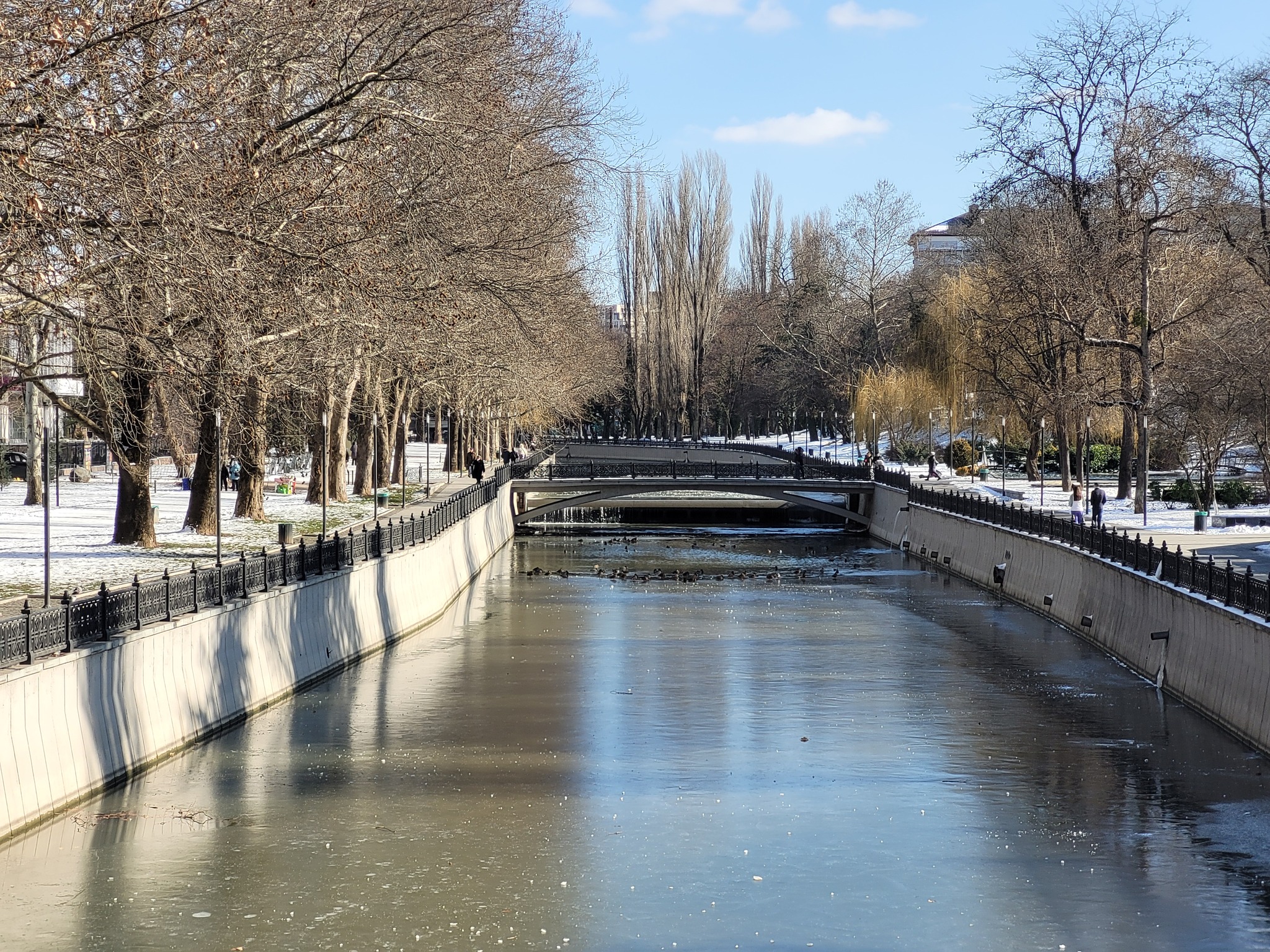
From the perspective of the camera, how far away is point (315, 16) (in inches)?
923

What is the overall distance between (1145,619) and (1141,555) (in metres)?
1.24

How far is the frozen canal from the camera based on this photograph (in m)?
Answer: 15.2

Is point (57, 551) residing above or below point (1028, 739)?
above

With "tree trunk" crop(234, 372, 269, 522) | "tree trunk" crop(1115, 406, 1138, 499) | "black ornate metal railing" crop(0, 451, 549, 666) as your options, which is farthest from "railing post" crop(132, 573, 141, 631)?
"tree trunk" crop(1115, 406, 1138, 499)

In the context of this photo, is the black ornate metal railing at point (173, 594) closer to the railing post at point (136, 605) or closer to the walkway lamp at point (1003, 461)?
the railing post at point (136, 605)

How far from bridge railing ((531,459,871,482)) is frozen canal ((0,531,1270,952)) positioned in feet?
120

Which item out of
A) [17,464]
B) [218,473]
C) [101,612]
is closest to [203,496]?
[218,473]

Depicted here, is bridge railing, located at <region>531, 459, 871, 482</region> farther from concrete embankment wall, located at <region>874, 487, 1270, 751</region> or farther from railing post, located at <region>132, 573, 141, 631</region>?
railing post, located at <region>132, 573, 141, 631</region>

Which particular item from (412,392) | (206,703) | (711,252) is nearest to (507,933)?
(206,703)

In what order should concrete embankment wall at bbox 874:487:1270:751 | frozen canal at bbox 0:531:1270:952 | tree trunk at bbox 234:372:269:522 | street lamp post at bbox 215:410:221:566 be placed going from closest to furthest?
1. frozen canal at bbox 0:531:1270:952
2. concrete embankment wall at bbox 874:487:1270:751
3. street lamp post at bbox 215:410:221:566
4. tree trunk at bbox 234:372:269:522

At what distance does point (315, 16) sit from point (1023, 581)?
84.0 ft

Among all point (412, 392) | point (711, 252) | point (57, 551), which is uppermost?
point (711, 252)

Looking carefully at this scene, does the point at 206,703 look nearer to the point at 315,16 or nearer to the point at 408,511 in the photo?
the point at 315,16

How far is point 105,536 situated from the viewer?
38406mm
